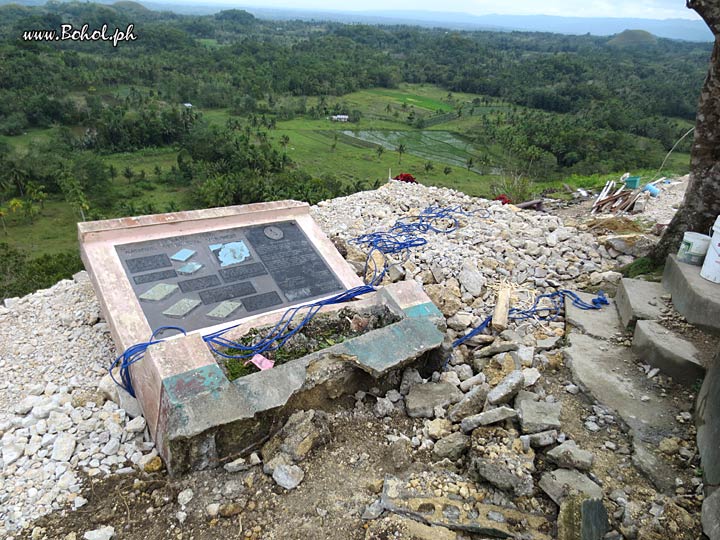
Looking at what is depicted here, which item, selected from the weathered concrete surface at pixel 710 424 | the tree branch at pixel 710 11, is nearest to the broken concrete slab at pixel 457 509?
the weathered concrete surface at pixel 710 424

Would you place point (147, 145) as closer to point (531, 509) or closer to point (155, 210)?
point (155, 210)

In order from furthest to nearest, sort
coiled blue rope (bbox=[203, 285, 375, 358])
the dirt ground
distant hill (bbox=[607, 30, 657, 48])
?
distant hill (bbox=[607, 30, 657, 48]) → coiled blue rope (bbox=[203, 285, 375, 358]) → the dirt ground

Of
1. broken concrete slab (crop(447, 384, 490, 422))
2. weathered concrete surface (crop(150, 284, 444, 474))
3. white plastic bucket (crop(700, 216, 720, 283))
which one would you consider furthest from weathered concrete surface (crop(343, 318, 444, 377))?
white plastic bucket (crop(700, 216, 720, 283))

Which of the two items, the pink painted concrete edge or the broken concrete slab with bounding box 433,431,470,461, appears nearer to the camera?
the broken concrete slab with bounding box 433,431,470,461

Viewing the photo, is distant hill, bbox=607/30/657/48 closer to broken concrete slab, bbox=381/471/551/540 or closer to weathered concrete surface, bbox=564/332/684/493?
weathered concrete surface, bbox=564/332/684/493

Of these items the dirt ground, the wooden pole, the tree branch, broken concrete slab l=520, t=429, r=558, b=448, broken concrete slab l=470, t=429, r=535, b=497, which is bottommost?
the dirt ground

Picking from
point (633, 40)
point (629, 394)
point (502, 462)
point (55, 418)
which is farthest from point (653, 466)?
point (633, 40)

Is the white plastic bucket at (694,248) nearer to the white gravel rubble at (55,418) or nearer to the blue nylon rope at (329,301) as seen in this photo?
the blue nylon rope at (329,301)
